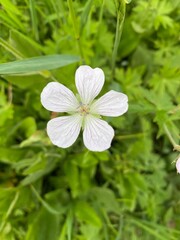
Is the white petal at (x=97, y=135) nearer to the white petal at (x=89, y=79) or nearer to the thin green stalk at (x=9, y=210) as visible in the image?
the white petal at (x=89, y=79)

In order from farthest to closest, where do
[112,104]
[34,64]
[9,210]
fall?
[9,210]
[34,64]
[112,104]

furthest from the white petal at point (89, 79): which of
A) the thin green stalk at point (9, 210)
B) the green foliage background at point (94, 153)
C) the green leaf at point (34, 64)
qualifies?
the thin green stalk at point (9, 210)

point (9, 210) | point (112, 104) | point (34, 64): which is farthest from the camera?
point (9, 210)

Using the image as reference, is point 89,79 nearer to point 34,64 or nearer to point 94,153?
point 34,64

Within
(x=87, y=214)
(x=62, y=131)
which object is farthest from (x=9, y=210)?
(x=62, y=131)

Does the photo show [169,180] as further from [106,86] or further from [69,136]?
[69,136]

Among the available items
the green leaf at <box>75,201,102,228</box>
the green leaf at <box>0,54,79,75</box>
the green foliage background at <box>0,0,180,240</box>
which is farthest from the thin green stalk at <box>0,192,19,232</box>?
the green leaf at <box>0,54,79,75</box>

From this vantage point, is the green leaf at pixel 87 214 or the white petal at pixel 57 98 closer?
the white petal at pixel 57 98

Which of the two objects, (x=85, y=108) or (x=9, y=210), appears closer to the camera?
(x=85, y=108)

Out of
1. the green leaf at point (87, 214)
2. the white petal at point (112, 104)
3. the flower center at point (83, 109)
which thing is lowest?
the green leaf at point (87, 214)
